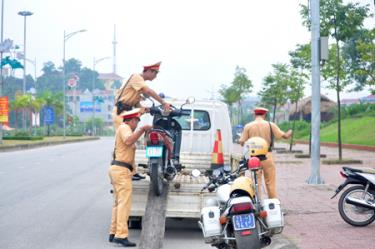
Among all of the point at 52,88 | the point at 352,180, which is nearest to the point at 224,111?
the point at 352,180

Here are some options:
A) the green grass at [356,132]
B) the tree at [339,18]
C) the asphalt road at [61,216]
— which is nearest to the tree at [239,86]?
the green grass at [356,132]

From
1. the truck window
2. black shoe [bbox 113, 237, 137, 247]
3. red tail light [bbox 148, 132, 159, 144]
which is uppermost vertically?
the truck window

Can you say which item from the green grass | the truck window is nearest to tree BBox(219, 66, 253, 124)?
the green grass

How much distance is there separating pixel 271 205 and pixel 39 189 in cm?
1043

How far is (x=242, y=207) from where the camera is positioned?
7.32 meters

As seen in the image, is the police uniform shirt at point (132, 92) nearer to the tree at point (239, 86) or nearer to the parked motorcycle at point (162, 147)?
the parked motorcycle at point (162, 147)

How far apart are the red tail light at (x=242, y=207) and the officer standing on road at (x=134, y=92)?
11.8 feet

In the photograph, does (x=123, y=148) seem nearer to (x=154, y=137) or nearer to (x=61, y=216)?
(x=154, y=137)

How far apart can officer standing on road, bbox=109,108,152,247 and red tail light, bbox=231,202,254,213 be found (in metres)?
2.58

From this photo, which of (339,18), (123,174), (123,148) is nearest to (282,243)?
(123,174)

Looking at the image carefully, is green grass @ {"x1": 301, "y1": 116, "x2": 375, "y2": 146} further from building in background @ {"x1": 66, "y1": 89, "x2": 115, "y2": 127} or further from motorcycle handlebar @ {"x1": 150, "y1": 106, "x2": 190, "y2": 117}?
building in background @ {"x1": 66, "y1": 89, "x2": 115, "y2": 127}

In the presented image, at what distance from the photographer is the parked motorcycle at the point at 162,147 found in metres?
10.1

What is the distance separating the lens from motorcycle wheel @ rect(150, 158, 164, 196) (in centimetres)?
1001

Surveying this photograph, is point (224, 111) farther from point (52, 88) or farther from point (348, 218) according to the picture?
point (52, 88)
